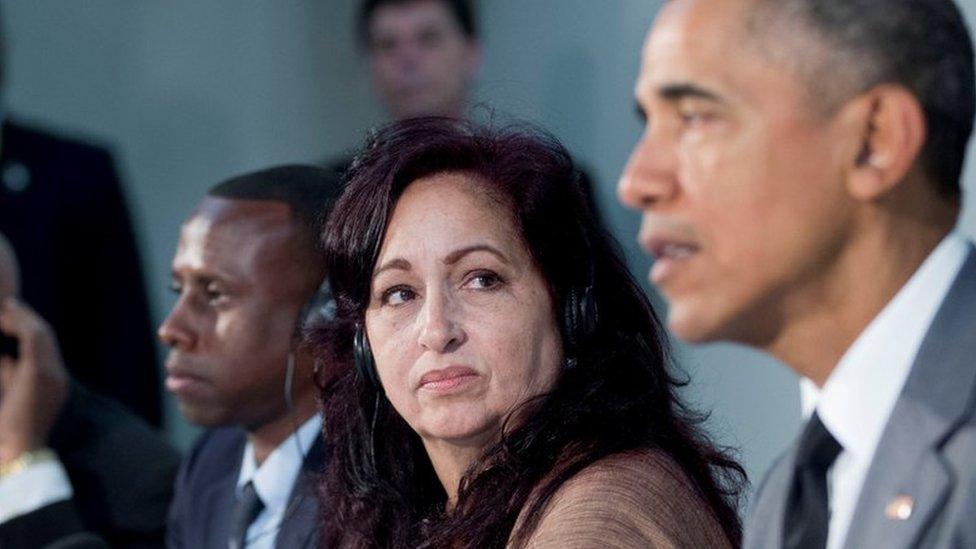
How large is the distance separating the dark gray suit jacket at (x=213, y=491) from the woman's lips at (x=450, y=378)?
560mm

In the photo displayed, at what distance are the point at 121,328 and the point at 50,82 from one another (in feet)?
4.01

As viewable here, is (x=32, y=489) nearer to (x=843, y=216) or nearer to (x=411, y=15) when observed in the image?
(x=411, y=15)

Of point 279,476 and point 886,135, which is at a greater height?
point 886,135

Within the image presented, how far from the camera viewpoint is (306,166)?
275cm

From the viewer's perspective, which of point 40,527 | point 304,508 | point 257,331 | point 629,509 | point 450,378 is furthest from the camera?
point 40,527

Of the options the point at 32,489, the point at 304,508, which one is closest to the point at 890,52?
the point at 304,508

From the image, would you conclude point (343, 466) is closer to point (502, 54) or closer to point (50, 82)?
point (502, 54)

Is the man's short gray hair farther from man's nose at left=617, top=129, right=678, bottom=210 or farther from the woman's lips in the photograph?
the woman's lips

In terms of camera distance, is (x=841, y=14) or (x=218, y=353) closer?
(x=841, y=14)

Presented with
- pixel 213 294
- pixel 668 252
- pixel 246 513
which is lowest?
pixel 246 513

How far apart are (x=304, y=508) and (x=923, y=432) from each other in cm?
138

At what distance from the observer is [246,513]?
8.67ft

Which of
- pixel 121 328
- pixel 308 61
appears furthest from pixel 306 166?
pixel 308 61

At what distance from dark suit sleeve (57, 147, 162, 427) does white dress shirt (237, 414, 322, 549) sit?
1087mm
